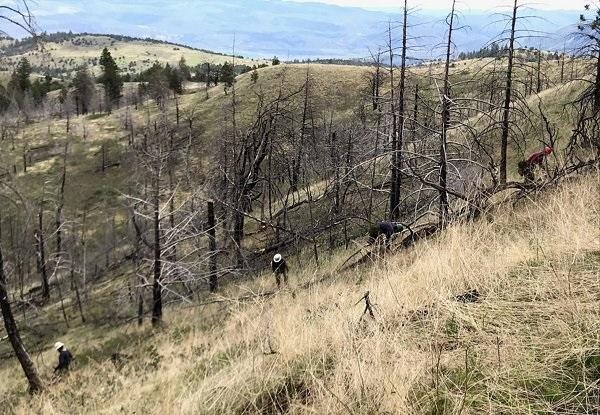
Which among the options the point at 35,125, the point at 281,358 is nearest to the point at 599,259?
the point at 281,358

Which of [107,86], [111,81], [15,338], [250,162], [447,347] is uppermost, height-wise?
[447,347]

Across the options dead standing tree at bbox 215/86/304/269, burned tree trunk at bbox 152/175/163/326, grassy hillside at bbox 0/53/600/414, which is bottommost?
burned tree trunk at bbox 152/175/163/326

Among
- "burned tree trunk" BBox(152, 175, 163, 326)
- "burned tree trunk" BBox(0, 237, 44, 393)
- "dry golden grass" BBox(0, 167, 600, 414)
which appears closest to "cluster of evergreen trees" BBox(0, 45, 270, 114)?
"burned tree trunk" BBox(152, 175, 163, 326)

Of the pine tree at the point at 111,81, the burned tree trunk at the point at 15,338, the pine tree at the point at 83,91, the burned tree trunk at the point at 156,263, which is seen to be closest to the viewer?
the burned tree trunk at the point at 15,338

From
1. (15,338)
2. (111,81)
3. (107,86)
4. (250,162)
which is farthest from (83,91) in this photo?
(15,338)

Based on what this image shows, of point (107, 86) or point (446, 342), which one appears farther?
point (107, 86)

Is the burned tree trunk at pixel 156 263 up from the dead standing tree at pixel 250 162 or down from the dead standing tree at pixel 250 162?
down

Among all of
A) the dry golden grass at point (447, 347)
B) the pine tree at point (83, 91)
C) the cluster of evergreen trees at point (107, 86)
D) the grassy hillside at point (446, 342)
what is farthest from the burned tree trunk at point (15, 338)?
the pine tree at point (83, 91)

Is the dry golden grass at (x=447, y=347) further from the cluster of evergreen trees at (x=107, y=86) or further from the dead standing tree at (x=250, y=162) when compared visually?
the cluster of evergreen trees at (x=107, y=86)

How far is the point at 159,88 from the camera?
→ 9188cm

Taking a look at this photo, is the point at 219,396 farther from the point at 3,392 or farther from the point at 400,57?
the point at 400,57

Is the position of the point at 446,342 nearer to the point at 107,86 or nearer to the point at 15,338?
the point at 15,338

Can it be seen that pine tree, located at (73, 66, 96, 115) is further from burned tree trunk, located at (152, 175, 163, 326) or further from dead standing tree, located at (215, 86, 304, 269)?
burned tree trunk, located at (152, 175, 163, 326)

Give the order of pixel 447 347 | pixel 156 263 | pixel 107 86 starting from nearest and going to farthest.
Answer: pixel 447 347 < pixel 156 263 < pixel 107 86
